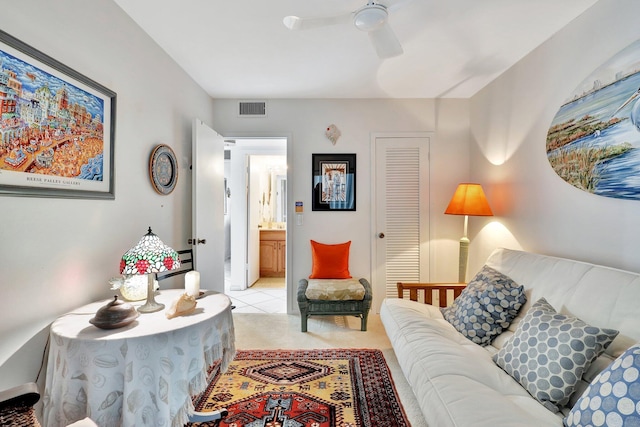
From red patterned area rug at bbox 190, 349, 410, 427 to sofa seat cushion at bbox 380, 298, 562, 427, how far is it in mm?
402

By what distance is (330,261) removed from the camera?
124 inches

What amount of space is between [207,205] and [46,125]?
1.60 m

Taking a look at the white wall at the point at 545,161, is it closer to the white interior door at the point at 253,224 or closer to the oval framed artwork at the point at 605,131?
the oval framed artwork at the point at 605,131

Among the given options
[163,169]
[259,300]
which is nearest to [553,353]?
[163,169]

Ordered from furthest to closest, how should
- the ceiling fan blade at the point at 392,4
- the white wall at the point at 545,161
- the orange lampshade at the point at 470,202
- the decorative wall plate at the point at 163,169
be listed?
the orange lampshade at the point at 470,202 → the decorative wall plate at the point at 163,169 → the white wall at the point at 545,161 → the ceiling fan blade at the point at 392,4

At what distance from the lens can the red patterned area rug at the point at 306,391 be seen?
1672 mm

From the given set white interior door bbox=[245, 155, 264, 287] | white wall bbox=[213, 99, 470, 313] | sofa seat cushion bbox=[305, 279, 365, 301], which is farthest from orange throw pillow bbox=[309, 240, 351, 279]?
white interior door bbox=[245, 155, 264, 287]

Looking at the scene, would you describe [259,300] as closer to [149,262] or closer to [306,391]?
[306,391]

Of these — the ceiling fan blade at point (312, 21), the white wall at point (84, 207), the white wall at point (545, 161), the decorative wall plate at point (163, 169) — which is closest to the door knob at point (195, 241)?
the white wall at point (84, 207)

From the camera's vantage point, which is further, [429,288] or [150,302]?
[429,288]

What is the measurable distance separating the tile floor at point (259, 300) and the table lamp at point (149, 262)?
207 centimetres

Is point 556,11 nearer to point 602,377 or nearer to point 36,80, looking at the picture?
point 602,377

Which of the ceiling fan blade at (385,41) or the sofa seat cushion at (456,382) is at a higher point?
the ceiling fan blade at (385,41)

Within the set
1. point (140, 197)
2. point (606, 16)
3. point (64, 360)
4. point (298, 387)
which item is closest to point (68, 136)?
point (140, 197)
